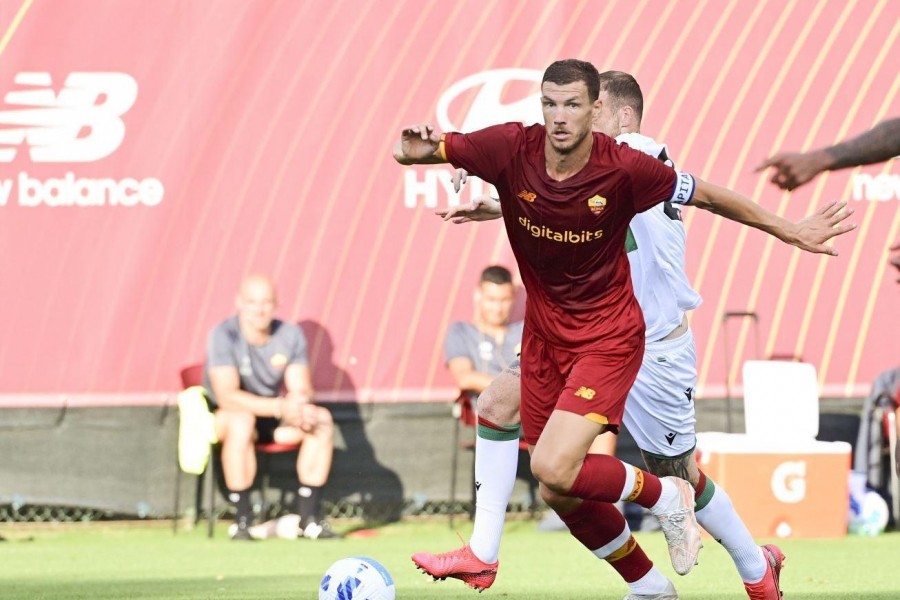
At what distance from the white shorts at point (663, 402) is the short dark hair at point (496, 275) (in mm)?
4008

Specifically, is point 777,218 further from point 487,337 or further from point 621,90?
point 487,337

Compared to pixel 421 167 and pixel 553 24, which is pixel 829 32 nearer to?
pixel 553 24

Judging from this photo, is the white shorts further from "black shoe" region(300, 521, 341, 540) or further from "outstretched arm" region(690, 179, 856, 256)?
"black shoe" region(300, 521, 341, 540)

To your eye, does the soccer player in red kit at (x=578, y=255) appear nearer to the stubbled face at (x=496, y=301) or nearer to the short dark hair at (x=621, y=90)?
the short dark hair at (x=621, y=90)

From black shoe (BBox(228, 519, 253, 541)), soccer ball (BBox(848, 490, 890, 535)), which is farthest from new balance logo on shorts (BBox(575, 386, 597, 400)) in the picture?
soccer ball (BBox(848, 490, 890, 535))

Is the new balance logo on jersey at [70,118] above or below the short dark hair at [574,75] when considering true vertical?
above

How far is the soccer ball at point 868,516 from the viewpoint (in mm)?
10769

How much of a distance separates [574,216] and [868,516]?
575cm

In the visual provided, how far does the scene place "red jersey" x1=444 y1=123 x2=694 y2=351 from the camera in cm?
593

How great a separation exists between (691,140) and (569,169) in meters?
5.57

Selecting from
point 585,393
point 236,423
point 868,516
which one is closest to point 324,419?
point 236,423

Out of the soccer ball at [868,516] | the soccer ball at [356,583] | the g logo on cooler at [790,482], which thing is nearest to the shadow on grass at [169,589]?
the soccer ball at [356,583]

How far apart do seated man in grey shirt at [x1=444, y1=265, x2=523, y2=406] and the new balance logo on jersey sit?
279cm

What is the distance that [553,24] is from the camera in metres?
11.2
